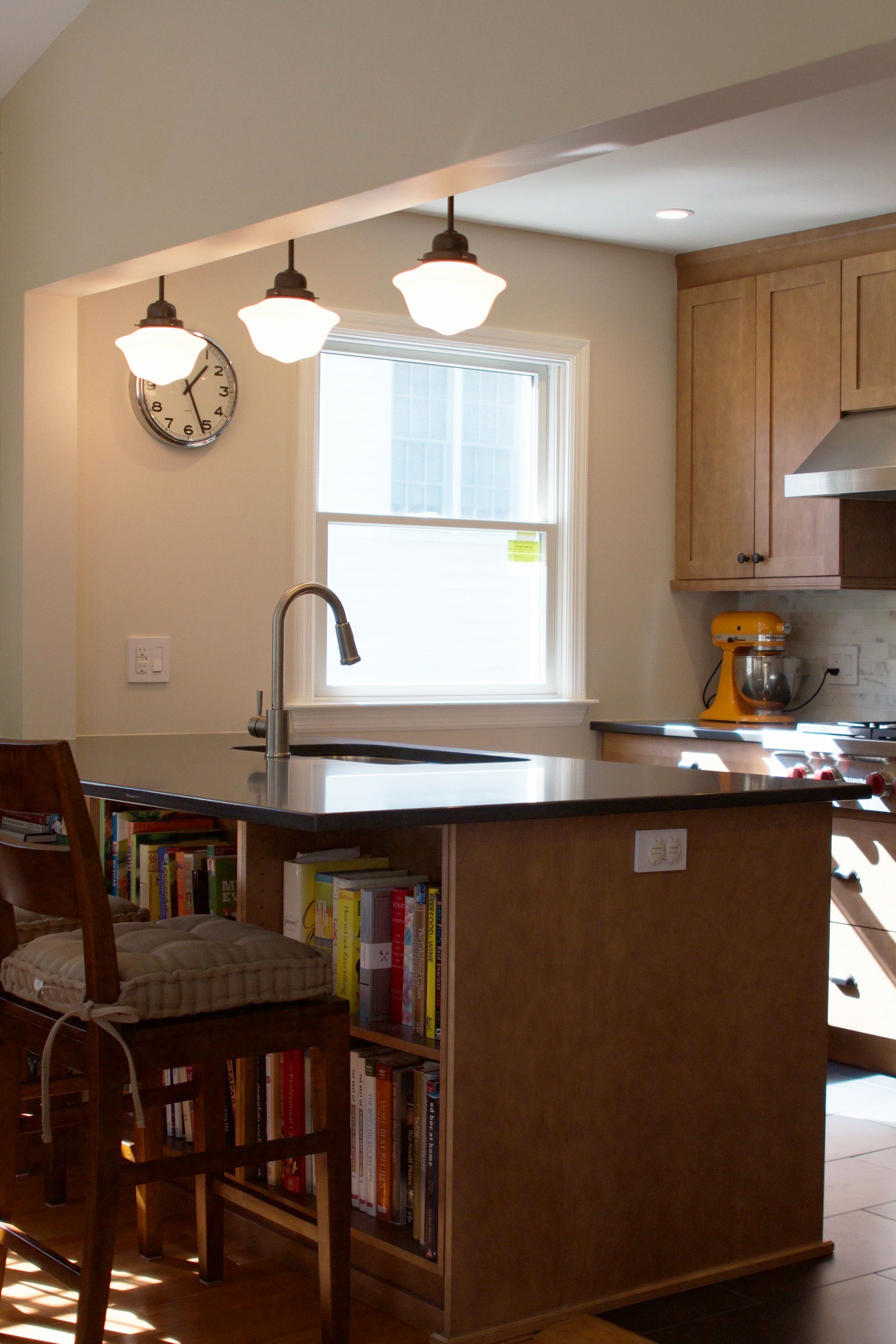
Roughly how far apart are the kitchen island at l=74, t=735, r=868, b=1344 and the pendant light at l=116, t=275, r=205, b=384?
1.12m

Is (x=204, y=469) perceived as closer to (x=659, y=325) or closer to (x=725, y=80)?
(x=659, y=325)

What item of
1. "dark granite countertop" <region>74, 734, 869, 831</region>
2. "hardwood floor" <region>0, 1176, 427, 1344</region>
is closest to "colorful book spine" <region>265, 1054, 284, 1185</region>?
"hardwood floor" <region>0, 1176, 427, 1344</region>

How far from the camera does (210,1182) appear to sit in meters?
2.51

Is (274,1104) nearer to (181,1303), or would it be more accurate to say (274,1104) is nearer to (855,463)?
(181,1303)

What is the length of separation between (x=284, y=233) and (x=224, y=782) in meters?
1.17

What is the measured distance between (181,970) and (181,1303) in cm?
75

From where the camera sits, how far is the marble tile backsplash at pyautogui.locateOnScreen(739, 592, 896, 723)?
15.4 feet

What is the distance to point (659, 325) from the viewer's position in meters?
4.96

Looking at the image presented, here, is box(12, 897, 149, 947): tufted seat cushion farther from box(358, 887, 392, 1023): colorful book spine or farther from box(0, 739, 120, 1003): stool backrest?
box(0, 739, 120, 1003): stool backrest

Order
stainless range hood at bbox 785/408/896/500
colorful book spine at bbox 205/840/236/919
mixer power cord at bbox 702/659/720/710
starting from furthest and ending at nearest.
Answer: mixer power cord at bbox 702/659/720/710 < stainless range hood at bbox 785/408/896/500 < colorful book spine at bbox 205/840/236/919

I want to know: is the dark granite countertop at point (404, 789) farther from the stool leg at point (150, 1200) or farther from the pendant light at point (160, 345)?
the pendant light at point (160, 345)

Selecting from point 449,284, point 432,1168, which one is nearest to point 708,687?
point 449,284

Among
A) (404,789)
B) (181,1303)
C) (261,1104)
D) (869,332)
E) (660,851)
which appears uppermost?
(869,332)

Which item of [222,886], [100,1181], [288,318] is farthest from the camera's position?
[288,318]
